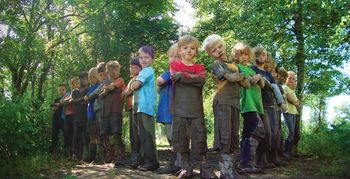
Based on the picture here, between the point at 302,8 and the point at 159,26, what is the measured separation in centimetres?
566

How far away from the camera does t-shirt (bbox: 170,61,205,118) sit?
17.3 feet

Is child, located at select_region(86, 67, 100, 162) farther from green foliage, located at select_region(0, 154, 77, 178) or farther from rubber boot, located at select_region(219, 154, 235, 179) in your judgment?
rubber boot, located at select_region(219, 154, 235, 179)

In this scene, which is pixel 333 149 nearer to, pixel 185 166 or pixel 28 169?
pixel 185 166

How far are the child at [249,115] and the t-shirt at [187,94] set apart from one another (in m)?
0.77

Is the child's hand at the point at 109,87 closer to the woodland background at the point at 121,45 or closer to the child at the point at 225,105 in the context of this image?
the woodland background at the point at 121,45

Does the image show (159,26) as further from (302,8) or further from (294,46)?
(302,8)

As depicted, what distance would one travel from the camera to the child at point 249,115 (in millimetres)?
5820

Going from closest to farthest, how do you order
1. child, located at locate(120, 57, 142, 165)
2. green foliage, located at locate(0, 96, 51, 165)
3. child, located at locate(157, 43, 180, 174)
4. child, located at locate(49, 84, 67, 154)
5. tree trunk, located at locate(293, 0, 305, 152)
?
green foliage, located at locate(0, 96, 51, 165) → child, located at locate(157, 43, 180, 174) → child, located at locate(120, 57, 142, 165) → tree trunk, located at locate(293, 0, 305, 152) → child, located at locate(49, 84, 67, 154)

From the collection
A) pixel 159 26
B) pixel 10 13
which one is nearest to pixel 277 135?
pixel 10 13

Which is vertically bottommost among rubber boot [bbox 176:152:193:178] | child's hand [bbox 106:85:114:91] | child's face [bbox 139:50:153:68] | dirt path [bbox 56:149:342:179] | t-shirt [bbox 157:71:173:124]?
dirt path [bbox 56:149:342:179]

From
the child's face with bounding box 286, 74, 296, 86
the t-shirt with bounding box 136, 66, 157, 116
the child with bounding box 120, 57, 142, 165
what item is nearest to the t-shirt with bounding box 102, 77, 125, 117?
the child with bounding box 120, 57, 142, 165

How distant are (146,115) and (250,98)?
1.50 m

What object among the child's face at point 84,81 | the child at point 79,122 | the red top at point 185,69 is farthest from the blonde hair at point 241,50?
the child's face at point 84,81

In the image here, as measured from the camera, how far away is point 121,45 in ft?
39.5
